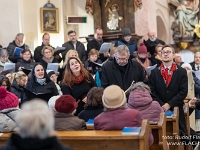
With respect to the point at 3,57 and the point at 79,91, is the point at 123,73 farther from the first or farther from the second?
the point at 3,57

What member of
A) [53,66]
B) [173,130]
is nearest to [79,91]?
[173,130]

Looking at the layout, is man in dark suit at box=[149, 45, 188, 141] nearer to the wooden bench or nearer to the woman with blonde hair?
the wooden bench

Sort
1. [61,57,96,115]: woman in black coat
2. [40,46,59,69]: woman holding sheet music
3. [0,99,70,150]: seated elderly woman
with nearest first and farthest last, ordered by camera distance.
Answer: [0,99,70,150]: seated elderly woman, [61,57,96,115]: woman in black coat, [40,46,59,69]: woman holding sheet music

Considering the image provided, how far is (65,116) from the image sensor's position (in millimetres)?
4375

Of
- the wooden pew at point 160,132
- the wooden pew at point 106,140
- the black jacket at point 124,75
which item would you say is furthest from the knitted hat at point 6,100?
the black jacket at point 124,75

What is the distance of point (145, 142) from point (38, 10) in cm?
1165

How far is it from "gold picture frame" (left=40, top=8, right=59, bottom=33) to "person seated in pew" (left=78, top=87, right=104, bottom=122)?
32.8 ft

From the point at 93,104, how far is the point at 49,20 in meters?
10.3

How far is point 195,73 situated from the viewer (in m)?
8.73

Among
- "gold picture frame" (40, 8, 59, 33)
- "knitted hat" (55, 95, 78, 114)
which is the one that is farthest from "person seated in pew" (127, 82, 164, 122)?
"gold picture frame" (40, 8, 59, 33)

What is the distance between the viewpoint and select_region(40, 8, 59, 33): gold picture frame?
14711mm

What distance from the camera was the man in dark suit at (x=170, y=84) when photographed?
5.95m

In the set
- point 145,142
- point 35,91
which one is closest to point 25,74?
point 35,91

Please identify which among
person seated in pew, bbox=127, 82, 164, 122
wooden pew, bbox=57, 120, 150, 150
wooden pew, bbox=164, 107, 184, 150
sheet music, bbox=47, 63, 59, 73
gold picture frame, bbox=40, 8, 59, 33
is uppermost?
gold picture frame, bbox=40, 8, 59, 33
